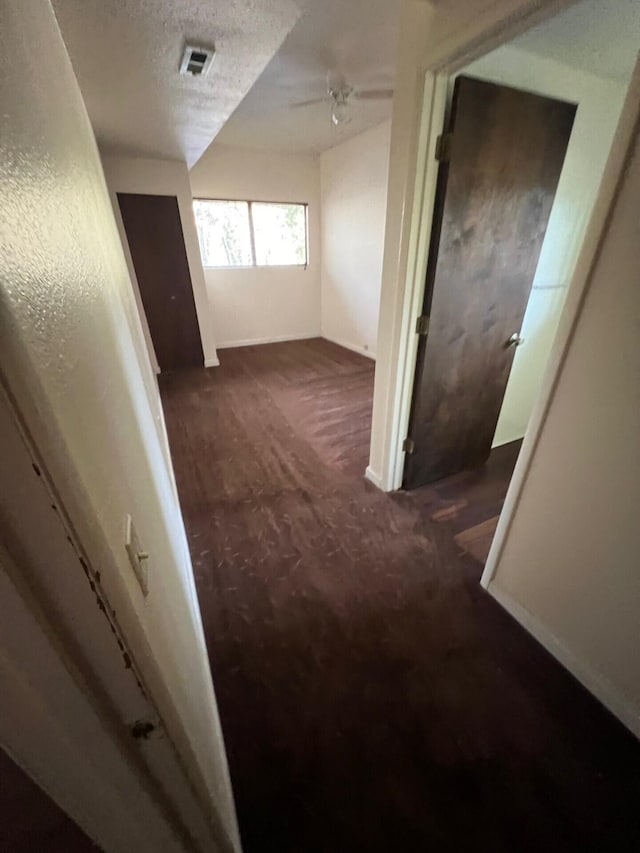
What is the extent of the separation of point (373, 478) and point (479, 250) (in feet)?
4.73

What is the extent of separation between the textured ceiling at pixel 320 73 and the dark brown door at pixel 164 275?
122cm

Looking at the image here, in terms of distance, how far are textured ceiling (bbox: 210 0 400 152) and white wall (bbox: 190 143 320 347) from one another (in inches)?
14.4

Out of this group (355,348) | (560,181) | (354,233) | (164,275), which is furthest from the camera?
(355,348)

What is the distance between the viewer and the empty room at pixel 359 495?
359 mm

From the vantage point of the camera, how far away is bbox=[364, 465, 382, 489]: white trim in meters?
2.26

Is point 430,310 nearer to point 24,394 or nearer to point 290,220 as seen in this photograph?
point 24,394

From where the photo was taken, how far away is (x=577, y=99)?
1.69 metres

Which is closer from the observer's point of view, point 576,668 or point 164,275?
point 576,668

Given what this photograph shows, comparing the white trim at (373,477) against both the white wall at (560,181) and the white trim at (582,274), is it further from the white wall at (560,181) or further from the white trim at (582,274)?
the white wall at (560,181)

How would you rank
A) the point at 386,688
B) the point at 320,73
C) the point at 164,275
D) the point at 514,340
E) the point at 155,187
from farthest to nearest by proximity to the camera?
the point at 164,275, the point at 155,187, the point at 320,73, the point at 514,340, the point at 386,688

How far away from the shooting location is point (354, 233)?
4641mm

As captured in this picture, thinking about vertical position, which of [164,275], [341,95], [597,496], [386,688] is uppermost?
[341,95]

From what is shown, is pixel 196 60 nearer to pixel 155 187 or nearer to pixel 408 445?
pixel 408 445

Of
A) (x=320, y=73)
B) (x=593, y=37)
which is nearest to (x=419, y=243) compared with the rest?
(x=593, y=37)
